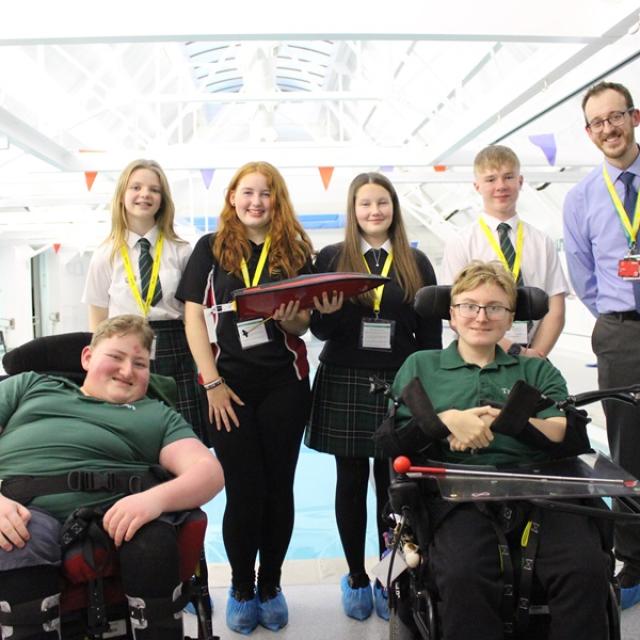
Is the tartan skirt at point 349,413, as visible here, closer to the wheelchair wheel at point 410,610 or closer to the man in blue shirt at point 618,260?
the wheelchair wheel at point 410,610

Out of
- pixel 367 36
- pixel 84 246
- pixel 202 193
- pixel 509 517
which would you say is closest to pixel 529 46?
pixel 367 36

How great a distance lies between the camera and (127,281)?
8.02 ft

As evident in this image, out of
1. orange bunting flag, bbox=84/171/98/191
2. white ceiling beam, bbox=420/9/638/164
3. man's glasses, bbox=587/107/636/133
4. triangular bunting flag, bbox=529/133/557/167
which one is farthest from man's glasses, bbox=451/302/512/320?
orange bunting flag, bbox=84/171/98/191

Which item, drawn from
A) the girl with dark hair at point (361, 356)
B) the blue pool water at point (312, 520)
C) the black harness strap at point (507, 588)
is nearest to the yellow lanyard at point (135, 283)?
the girl with dark hair at point (361, 356)

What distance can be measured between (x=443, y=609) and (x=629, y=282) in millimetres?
1491

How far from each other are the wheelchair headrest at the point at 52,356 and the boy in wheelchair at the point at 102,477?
0.21 feet

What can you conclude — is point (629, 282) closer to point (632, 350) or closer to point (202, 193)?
point (632, 350)

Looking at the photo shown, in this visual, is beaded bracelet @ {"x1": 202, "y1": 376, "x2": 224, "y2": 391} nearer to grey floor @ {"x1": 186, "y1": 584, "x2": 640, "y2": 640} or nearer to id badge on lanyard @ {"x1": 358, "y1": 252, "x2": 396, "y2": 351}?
id badge on lanyard @ {"x1": 358, "y1": 252, "x2": 396, "y2": 351}

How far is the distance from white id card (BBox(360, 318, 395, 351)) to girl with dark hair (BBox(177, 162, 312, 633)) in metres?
0.23

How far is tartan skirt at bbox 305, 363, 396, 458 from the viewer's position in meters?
2.35

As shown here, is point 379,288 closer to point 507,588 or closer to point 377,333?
point 377,333

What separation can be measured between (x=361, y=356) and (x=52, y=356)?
41.6 inches

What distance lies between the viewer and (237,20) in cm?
261

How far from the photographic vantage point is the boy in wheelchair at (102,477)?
4.58ft
